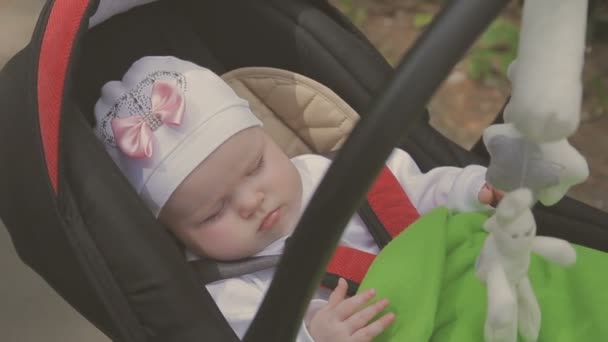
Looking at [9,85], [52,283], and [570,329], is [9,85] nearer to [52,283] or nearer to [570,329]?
[52,283]

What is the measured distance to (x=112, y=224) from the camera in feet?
3.15

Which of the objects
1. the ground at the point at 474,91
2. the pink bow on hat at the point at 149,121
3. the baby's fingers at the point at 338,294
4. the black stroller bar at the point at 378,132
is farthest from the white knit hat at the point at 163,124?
the ground at the point at 474,91

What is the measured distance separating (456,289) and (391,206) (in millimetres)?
198

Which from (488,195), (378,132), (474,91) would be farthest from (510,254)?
(474,91)

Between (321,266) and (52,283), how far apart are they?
554 millimetres

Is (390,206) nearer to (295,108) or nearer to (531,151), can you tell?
(295,108)

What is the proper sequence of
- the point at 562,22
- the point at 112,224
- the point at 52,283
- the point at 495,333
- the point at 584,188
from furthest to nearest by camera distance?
Answer: the point at 584,188 < the point at 52,283 < the point at 112,224 < the point at 495,333 < the point at 562,22

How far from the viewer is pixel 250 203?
3.65 feet

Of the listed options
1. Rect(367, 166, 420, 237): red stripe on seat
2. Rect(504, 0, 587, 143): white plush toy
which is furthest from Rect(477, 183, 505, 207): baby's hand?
Rect(504, 0, 587, 143): white plush toy

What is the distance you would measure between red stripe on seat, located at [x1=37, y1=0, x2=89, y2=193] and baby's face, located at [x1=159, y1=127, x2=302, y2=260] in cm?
20

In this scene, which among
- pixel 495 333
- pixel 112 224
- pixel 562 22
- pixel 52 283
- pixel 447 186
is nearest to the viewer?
pixel 562 22

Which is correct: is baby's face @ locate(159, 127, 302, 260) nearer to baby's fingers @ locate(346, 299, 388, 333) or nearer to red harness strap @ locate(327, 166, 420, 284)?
red harness strap @ locate(327, 166, 420, 284)

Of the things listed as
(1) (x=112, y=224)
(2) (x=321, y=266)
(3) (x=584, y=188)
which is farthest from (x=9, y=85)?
(3) (x=584, y=188)

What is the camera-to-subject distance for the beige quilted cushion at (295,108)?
4.21ft
